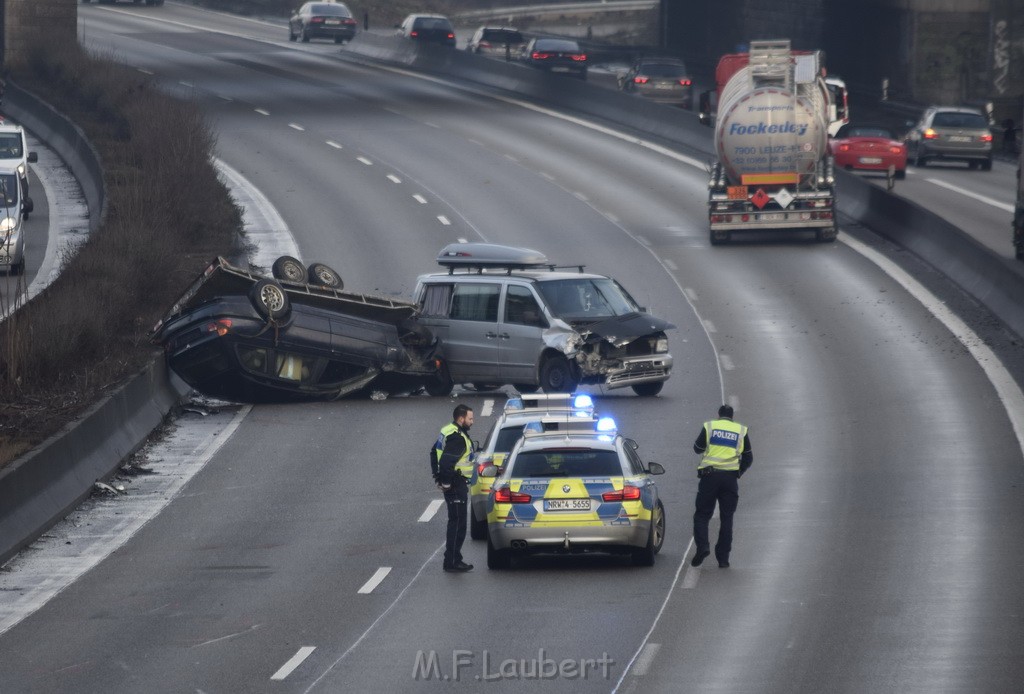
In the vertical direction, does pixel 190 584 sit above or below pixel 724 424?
below

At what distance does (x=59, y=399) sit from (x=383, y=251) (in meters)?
16.3

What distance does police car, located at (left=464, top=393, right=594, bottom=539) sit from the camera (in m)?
18.6

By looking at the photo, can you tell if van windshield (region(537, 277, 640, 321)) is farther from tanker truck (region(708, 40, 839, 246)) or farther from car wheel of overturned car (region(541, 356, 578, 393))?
tanker truck (region(708, 40, 839, 246))

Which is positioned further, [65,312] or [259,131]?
[259,131]

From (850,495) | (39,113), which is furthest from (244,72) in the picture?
(850,495)

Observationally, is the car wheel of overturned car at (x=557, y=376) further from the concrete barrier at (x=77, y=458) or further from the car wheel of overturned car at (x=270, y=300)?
the concrete barrier at (x=77, y=458)

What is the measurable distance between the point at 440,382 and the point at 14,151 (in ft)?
68.9

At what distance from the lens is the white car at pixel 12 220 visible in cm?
3581

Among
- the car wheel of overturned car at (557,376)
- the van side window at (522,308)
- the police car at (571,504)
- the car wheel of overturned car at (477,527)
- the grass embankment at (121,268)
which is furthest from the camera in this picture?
the van side window at (522,308)

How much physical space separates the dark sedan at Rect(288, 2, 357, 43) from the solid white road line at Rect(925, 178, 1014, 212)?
38.9 metres

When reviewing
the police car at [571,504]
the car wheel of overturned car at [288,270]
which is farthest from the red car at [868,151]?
the police car at [571,504]

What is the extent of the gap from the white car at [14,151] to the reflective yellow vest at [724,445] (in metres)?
29.8

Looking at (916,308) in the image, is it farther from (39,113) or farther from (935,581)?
(39,113)

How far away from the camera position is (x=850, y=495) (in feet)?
67.9
